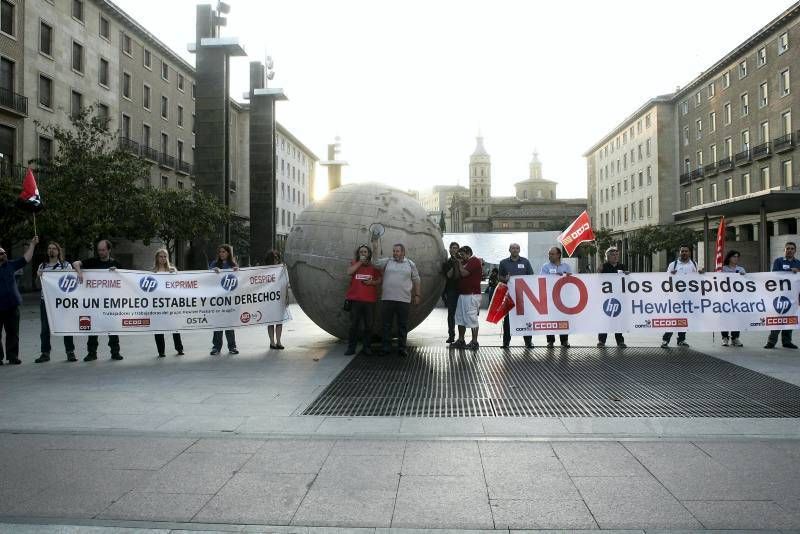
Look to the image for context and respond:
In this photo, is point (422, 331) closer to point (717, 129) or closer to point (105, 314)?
point (105, 314)

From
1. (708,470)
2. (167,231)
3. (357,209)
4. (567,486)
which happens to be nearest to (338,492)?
(567,486)

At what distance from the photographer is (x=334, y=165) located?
31734 mm

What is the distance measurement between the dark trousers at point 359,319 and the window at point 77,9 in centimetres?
3583

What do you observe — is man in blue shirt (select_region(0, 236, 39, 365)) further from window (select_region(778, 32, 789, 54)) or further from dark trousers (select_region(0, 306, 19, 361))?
window (select_region(778, 32, 789, 54))

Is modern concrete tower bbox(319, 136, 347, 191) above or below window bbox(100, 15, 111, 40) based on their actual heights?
below

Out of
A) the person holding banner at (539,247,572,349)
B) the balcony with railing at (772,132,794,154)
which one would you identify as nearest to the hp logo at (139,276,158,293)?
the person holding banner at (539,247,572,349)

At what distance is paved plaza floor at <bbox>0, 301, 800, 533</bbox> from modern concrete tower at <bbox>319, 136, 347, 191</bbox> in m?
25.0

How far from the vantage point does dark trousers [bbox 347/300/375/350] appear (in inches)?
388

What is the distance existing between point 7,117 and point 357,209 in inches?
1124

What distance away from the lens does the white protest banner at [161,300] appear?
9977mm

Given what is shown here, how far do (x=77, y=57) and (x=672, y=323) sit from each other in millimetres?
38121

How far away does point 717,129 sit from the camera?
56281mm

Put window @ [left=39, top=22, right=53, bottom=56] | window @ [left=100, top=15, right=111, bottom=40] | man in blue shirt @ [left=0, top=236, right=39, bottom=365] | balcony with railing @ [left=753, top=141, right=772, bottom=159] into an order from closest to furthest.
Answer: man in blue shirt @ [left=0, top=236, right=39, bottom=365] < window @ [left=39, top=22, right=53, bottom=56] < window @ [left=100, top=15, right=111, bottom=40] < balcony with railing @ [left=753, top=141, right=772, bottom=159]

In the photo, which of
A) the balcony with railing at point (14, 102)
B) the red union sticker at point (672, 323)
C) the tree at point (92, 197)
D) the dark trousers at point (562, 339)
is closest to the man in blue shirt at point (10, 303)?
the dark trousers at point (562, 339)
